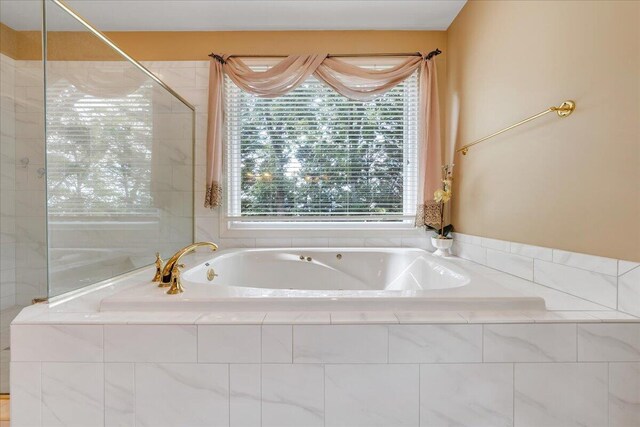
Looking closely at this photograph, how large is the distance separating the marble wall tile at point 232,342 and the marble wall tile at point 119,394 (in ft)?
0.83

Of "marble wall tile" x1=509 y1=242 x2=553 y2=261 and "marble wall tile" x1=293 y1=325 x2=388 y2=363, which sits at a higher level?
"marble wall tile" x1=509 y1=242 x2=553 y2=261

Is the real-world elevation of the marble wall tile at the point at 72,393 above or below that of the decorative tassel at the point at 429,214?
below

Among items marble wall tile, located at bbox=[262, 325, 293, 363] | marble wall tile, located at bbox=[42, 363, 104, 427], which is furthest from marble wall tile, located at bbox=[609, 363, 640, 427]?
marble wall tile, located at bbox=[42, 363, 104, 427]

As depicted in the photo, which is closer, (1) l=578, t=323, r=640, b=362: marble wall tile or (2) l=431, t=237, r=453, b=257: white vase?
(1) l=578, t=323, r=640, b=362: marble wall tile

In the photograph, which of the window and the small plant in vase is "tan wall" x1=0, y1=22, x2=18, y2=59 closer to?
the window

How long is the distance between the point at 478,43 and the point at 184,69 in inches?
81.5

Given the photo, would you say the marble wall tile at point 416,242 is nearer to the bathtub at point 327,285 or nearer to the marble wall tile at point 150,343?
the bathtub at point 327,285

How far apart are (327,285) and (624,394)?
1408 millimetres

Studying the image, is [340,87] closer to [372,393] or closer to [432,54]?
[432,54]

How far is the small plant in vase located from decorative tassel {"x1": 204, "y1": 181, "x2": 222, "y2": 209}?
1.56 meters

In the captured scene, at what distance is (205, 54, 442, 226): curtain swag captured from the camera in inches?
78.4

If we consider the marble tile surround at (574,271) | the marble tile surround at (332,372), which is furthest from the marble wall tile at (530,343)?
the marble tile surround at (574,271)

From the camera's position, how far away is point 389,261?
6.28 ft

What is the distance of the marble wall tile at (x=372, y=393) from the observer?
33.4 inches
